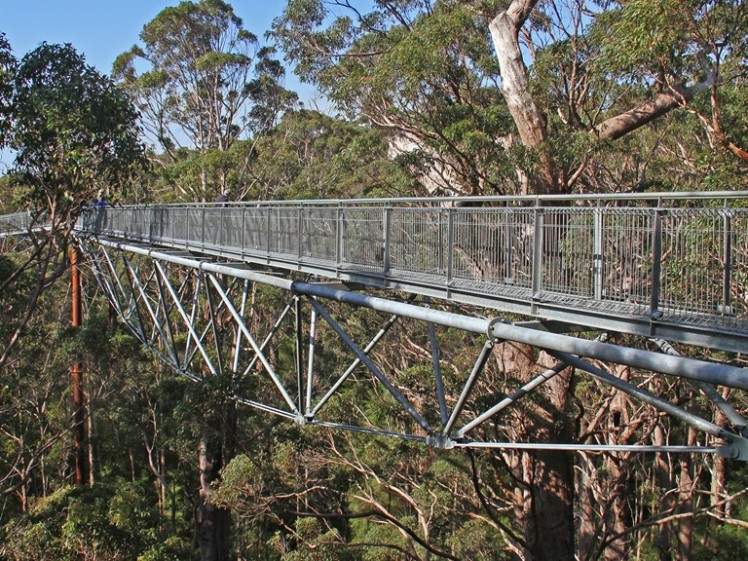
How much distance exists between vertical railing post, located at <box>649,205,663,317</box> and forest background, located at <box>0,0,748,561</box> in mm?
4219

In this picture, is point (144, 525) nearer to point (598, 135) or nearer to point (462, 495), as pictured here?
point (462, 495)

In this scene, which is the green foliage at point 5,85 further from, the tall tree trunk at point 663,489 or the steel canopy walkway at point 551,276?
the tall tree trunk at point 663,489

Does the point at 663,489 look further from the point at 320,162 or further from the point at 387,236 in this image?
the point at 320,162

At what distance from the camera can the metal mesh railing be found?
173 inches

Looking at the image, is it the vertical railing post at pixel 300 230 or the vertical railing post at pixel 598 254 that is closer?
the vertical railing post at pixel 598 254

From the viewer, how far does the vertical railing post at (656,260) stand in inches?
169

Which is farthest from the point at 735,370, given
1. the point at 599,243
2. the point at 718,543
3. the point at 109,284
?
the point at 718,543

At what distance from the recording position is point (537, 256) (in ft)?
16.9

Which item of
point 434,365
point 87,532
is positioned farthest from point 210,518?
point 434,365

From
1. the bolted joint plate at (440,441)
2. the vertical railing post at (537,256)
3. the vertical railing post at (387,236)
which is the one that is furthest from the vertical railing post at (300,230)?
the vertical railing post at (537,256)

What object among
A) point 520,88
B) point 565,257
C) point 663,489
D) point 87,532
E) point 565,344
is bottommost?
point 663,489

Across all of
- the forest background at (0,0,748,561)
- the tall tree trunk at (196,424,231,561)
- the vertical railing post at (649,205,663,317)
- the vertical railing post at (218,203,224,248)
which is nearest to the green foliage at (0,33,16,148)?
the forest background at (0,0,748,561)

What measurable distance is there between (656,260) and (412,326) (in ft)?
41.3

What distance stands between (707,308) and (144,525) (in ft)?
47.1
